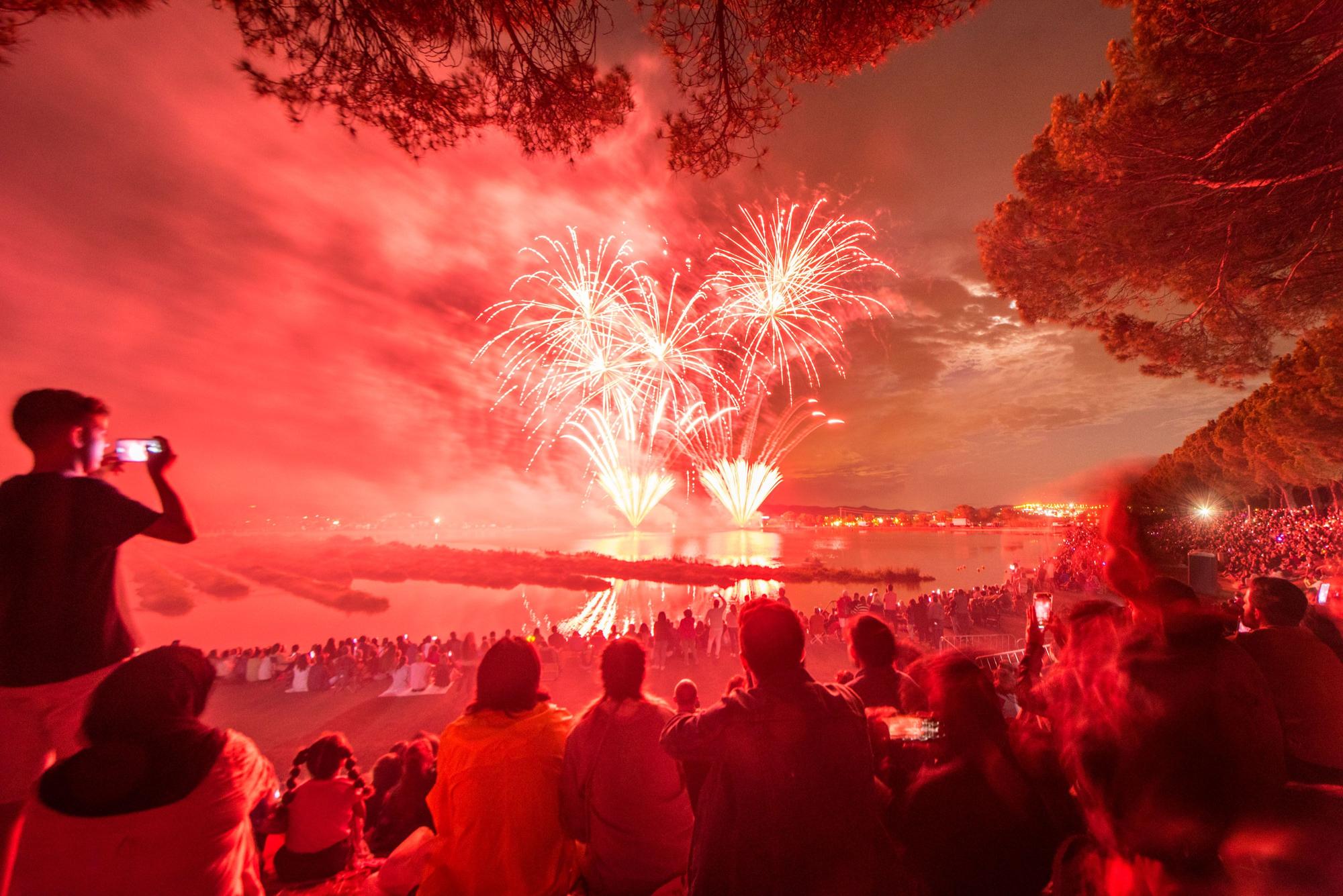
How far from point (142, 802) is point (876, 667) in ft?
10.6

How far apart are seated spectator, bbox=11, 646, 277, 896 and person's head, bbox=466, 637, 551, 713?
0.95 meters

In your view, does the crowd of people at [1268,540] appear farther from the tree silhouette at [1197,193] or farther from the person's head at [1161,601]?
the person's head at [1161,601]

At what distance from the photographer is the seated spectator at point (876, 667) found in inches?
120

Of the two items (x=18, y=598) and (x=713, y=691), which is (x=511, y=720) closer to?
(x=18, y=598)

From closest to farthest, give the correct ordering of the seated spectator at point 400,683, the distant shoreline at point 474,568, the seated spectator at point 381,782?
the seated spectator at point 381,782, the seated spectator at point 400,683, the distant shoreline at point 474,568

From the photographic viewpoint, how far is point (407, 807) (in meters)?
3.72

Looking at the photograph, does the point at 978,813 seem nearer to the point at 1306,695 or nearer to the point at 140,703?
the point at 1306,695

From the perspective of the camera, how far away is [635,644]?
268 cm

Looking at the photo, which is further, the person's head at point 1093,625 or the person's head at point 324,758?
the person's head at point 324,758

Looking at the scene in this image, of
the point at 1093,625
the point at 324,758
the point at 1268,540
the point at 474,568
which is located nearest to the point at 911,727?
the point at 1093,625

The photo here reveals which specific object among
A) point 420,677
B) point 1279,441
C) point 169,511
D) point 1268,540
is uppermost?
point 1279,441

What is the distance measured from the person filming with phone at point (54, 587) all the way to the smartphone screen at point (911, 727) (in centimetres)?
337

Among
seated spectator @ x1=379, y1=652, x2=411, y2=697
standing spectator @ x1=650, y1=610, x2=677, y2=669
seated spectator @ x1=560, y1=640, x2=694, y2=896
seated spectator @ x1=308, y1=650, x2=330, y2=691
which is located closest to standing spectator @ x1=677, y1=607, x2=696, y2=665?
standing spectator @ x1=650, y1=610, x2=677, y2=669

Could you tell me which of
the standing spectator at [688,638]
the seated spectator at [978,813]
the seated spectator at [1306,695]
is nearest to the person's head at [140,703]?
the seated spectator at [978,813]
